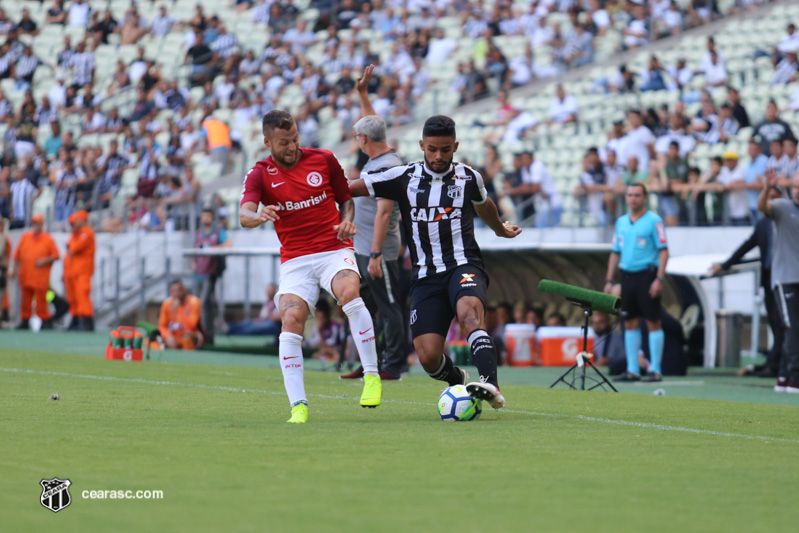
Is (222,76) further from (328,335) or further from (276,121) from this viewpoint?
(276,121)

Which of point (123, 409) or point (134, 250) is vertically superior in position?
point (134, 250)

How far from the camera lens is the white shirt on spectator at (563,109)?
23.0 meters

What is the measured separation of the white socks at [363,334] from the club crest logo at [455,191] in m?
0.90

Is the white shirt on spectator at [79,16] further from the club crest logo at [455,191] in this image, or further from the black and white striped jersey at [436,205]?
the club crest logo at [455,191]

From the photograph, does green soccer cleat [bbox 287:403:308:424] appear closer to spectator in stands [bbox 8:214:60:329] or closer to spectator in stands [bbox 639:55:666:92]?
spectator in stands [bbox 639:55:666:92]

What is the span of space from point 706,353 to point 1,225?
14.5m

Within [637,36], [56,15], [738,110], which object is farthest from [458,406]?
Answer: [56,15]

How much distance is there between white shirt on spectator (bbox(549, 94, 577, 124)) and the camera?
23031 millimetres

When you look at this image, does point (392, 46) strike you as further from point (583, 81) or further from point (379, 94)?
point (583, 81)

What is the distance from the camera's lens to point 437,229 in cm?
806

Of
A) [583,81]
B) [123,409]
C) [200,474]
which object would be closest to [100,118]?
[583,81]

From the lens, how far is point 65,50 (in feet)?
→ 115

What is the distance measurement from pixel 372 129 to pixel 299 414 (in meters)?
4.01

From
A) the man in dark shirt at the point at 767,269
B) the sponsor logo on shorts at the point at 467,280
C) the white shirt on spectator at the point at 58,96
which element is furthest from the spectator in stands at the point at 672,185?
the white shirt on spectator at the point at 58,96
